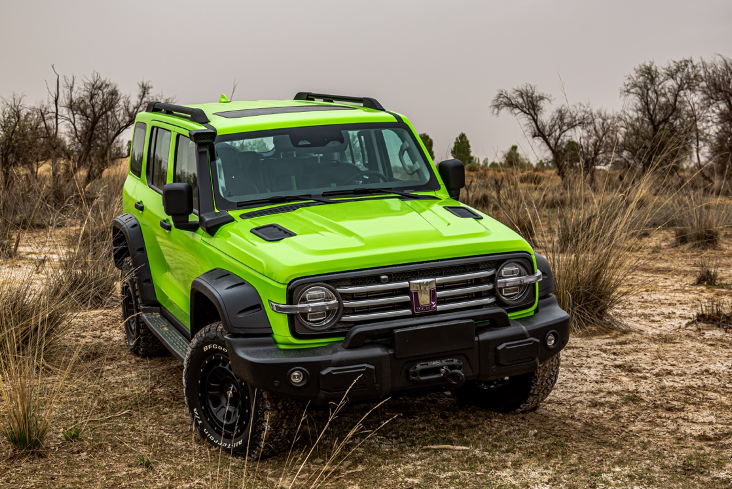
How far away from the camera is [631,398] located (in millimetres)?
5949

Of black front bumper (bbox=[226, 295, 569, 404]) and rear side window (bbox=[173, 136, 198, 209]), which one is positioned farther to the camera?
rear side window (bbox=[173, 136, 198, 209])

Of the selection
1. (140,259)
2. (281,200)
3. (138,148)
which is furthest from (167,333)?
(138,148)

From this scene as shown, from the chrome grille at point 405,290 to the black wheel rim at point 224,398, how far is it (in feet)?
2.49

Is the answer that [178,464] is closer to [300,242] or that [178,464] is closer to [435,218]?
[300,242]

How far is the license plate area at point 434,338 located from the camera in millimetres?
4348

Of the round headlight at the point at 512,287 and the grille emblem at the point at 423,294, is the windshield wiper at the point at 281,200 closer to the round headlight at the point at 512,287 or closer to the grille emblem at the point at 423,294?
the grille emblem at the point at 423,294

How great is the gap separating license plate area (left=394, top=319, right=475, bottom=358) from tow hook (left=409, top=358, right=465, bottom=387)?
0.20 feet

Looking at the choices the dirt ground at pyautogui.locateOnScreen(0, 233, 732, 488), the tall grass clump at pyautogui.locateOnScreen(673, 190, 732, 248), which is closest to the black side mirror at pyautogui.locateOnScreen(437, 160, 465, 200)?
the dirt ground at pyautogui.locateOnScreen(0, 233, 732, 488)

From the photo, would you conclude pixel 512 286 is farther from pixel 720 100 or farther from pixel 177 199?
pixel 720 100

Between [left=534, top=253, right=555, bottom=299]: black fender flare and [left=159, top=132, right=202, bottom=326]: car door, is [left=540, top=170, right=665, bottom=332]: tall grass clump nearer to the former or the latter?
[left=534, top=253, right=555, bottom=299]: black fender flare

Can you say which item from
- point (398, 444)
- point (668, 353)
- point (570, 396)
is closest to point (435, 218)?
point (398, 444)

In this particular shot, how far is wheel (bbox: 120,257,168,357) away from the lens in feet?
22.4

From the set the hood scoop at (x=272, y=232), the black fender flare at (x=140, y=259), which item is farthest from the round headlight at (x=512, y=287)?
the black fender flare at (x=140, y=259)

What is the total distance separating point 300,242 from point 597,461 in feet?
6.93
